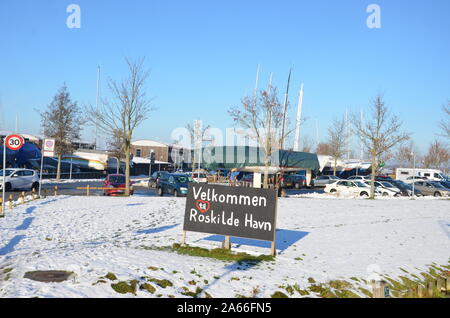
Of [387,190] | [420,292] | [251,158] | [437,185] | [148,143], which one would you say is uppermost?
[148,143]

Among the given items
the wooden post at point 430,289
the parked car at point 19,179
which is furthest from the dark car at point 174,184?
the wooden post at point 430,289

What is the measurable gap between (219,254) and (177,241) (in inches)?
74.9

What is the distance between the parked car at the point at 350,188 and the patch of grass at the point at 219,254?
73.2ft

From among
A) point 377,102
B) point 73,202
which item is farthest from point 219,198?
point 377,102

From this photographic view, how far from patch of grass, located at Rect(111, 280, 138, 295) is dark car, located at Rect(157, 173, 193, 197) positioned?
60.0 ft

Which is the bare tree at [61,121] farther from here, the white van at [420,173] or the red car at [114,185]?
the white van at [420,173]

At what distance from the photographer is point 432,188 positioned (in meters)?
32.4

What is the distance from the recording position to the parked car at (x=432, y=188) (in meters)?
31.6

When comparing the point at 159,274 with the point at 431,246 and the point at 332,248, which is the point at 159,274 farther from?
the point at 431,246

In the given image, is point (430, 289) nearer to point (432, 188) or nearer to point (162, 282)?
point (162, 282)

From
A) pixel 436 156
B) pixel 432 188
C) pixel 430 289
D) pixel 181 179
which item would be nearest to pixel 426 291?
pixel 430 289

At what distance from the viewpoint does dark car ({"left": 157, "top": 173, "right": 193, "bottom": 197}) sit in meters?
25.2

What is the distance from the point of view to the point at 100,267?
7309mm
